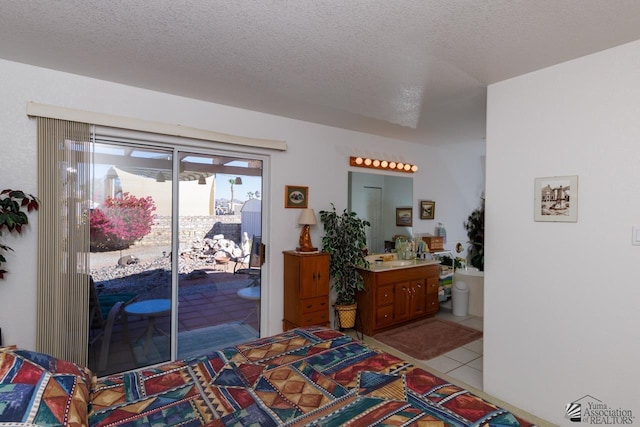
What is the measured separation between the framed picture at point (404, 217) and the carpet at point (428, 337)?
4.55 feet

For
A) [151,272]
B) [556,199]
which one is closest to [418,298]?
[556,199]

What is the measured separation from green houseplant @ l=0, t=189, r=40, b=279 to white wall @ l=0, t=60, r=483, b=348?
78 mm

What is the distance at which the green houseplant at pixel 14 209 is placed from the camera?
7.34ft

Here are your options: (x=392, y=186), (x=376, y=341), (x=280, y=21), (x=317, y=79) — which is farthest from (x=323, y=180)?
(x=280, y=21)

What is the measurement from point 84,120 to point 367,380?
2.73m

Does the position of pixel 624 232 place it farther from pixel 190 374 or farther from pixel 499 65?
pixel 190 374

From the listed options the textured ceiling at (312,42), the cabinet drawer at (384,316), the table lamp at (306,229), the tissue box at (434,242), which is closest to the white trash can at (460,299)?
the tissue box at (434,242)

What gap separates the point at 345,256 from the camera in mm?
3854

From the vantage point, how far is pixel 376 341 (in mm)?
3824

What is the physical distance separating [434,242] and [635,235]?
10.4 ft

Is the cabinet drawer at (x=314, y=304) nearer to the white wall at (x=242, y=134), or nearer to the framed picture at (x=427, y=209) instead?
the white wall at (x=242, y=134)

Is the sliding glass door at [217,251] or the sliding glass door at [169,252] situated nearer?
the sliding glass door at [169,252]

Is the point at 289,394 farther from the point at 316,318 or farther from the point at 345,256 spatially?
the point at 345,256

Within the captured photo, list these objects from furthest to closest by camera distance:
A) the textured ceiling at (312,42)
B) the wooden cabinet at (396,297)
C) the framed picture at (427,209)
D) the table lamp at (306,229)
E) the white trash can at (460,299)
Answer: the framed picture at (427,209) < the white trash can at (460,299) < the wooden cabinet at (396,297) < the table lamp at (306,229) < the textured ceiling at (312,42)
